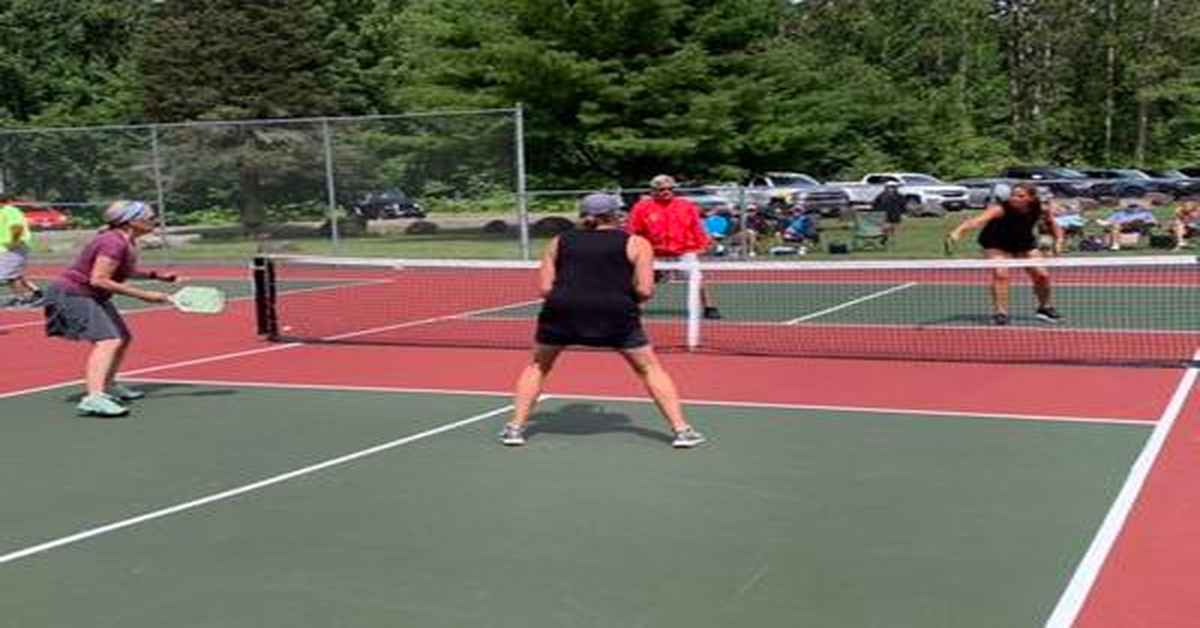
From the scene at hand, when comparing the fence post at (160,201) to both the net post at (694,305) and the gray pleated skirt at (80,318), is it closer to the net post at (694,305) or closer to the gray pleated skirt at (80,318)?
the net post at (694,305)

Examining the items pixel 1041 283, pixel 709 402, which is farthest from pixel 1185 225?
pixel 709 402

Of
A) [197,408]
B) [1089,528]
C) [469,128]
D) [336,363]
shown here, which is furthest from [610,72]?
[1089,528]

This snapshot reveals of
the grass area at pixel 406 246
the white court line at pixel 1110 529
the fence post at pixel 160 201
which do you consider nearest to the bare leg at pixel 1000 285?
the white court line at pixel 1110 529

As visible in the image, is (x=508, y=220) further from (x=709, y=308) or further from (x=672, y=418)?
(x=672, y=418)

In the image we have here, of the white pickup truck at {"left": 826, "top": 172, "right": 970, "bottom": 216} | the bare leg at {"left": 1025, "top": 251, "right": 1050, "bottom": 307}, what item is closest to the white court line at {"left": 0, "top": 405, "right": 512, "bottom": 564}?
the bare leg at {"left": 1025, "top": 251, "right": 1050, "bottom": 307}

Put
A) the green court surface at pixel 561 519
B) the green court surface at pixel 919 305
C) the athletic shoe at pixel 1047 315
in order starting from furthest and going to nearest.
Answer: the green court surface at pixel 919 305 < the athletic shoe at pixel 1047 315 < the green court surface at pixel 561 519

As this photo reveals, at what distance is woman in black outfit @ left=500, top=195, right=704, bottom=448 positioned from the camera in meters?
8.26

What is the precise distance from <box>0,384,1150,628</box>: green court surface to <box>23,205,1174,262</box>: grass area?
16.6 meters

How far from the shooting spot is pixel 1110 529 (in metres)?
6.33

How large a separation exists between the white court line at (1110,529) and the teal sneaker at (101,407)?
6479 millimetres

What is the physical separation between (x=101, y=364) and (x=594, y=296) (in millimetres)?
3872

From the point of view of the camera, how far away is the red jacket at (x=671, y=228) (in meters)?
14.6

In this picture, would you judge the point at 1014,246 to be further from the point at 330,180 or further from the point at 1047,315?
the point at 330,180

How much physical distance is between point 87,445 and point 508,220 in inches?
754
